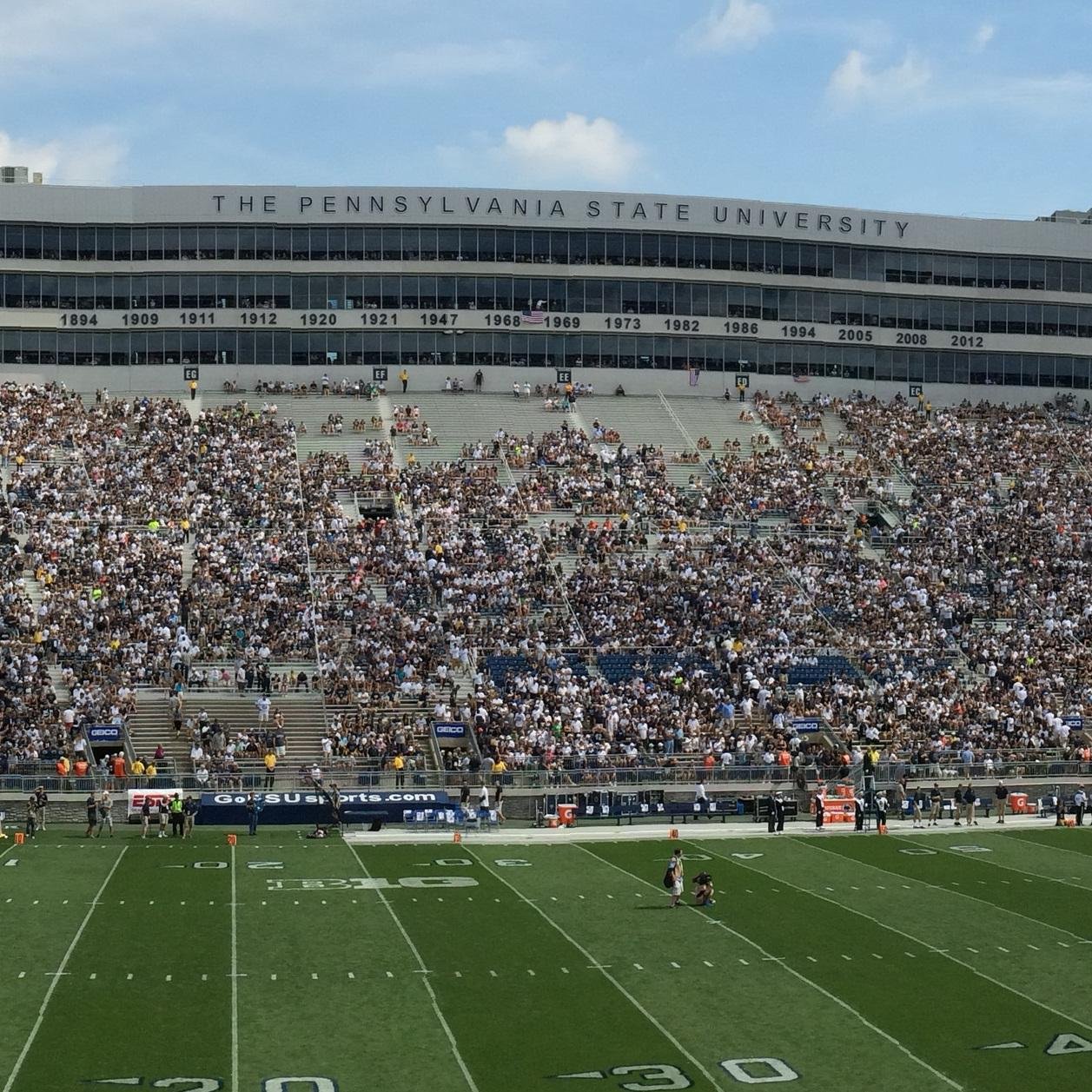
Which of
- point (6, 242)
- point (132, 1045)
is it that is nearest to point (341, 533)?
point (6, 242)

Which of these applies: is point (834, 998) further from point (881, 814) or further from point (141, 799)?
point (141, 799)

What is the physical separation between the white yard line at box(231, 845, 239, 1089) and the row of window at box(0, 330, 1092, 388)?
43266 millimetres

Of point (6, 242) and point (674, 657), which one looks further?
point (6, 242)

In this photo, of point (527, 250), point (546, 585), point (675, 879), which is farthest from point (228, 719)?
point (527, 250)

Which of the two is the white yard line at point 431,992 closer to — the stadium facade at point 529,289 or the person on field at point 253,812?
the person on field at point 253,812

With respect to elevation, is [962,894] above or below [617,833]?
above

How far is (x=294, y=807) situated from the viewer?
4191 centimetres

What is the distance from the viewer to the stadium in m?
23.5

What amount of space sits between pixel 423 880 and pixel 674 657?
69.2ft

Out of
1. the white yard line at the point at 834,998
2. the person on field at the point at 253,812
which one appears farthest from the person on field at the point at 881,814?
the person on field at the point at 253,812

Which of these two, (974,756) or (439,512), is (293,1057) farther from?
(439,512)

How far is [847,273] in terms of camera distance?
254ft

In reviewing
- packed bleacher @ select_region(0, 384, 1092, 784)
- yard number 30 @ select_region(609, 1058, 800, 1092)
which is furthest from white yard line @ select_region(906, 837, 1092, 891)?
yard number 30 @ select_region(609, 1058, 800, 1092)

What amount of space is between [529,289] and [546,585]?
21.7 meters
